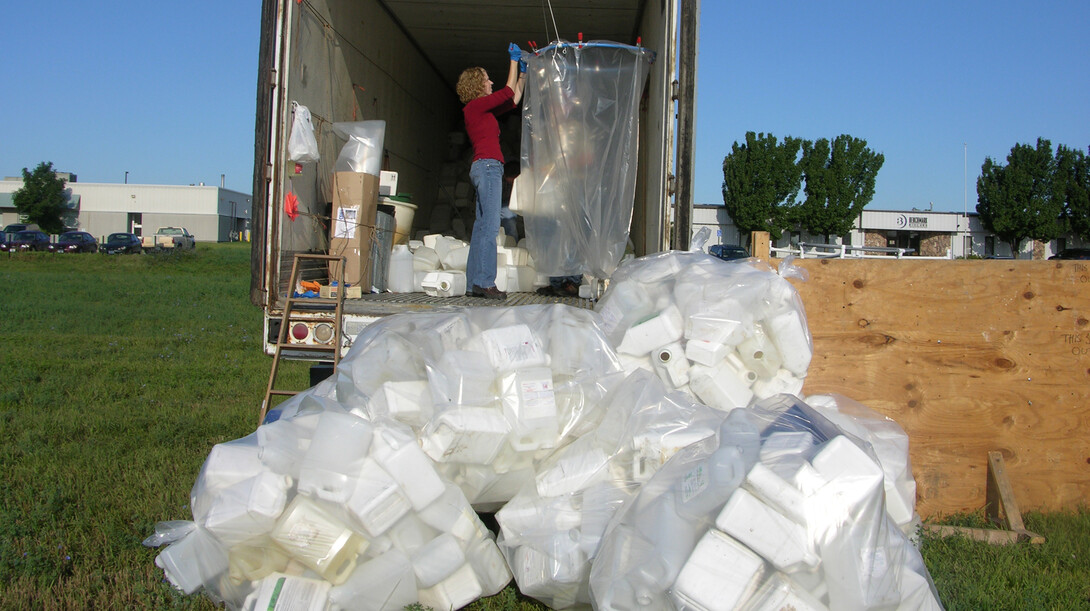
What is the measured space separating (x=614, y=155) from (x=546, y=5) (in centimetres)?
193

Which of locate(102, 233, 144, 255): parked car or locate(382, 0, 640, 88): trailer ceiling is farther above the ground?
locate(382, 0, 640, 88): trailer ceiling

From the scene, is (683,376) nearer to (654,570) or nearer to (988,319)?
(654,570)

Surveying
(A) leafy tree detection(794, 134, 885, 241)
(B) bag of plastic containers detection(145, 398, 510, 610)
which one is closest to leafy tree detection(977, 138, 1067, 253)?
(A) leafy tree detection(794, 134, 885, 241)

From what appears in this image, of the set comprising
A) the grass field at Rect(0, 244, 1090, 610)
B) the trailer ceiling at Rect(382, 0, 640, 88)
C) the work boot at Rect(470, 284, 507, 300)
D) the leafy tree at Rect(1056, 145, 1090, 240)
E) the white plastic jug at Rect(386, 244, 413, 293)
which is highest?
the leafy tree at Rect(1056, 145, 1090, 240)

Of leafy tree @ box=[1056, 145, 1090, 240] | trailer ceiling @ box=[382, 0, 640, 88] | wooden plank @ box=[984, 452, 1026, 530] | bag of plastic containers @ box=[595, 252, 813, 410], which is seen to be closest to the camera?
bag of plastic containers @ box=[595, 252, 813, 410]

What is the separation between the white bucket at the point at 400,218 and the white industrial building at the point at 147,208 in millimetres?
63117

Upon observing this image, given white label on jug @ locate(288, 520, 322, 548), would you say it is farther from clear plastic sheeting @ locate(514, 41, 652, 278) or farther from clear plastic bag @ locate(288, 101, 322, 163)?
clear plastic sheeting @ locate(514, 41, 652, 278)

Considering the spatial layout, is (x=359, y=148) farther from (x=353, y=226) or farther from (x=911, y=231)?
(x=911, y=231)

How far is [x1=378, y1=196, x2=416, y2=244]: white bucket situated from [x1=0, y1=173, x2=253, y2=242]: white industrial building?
63.1 meters

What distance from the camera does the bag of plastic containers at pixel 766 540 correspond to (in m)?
2.02

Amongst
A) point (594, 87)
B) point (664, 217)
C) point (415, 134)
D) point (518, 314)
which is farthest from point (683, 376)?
point (415, 134)

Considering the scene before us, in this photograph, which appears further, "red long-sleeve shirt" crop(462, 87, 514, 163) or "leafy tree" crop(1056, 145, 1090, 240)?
"leafy tree" crop(1056, 145, 1090, 240)

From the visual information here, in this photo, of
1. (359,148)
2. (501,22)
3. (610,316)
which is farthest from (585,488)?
(501,22)

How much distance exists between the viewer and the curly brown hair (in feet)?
15.7
